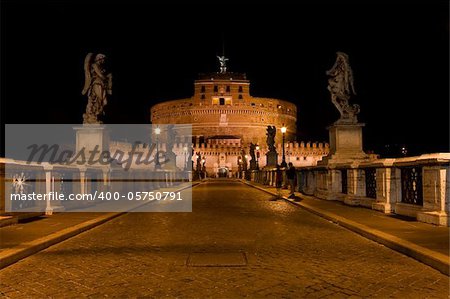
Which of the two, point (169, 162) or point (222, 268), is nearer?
point (222, 268)

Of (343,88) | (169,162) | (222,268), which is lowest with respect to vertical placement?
(222,268)

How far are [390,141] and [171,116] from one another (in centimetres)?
6463

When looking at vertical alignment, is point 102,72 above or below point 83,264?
above

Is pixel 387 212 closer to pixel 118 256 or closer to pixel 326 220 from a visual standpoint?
pixel 326 220

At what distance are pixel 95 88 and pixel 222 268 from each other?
14202 millimetres

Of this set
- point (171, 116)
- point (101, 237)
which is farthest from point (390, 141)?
point (101, 237)

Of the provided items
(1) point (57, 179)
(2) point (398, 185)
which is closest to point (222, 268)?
(2) point (398, 185)

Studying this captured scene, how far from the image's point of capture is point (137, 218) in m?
14.3

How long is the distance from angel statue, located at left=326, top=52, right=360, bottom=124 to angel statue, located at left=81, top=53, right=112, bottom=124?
8551 millimetres

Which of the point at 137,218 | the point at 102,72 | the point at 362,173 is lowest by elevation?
the point at 137,218

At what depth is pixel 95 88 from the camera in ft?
64.6

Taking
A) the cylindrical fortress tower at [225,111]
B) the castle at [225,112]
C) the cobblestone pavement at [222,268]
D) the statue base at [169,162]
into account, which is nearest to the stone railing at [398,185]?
the cobblestone pavement at [222,268]

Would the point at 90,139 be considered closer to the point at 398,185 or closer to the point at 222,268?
the point at 398,185

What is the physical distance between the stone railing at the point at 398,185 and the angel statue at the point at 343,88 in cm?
209
